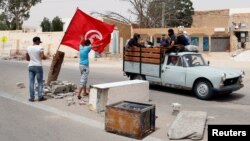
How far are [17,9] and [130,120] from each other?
184ft

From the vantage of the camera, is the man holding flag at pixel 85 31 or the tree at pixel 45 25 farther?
the tree at pixel 45 25

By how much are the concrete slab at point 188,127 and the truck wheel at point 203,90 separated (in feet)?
10.4

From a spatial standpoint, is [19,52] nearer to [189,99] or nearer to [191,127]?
[189,99]

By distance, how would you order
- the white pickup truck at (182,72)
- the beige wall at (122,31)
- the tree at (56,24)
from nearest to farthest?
the white pickup truck at (182,72)
the beige wall at (122,31)
the tree at (56,24)

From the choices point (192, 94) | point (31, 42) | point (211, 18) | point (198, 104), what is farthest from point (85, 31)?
point (211, 18)

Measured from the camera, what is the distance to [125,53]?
14.0 metres

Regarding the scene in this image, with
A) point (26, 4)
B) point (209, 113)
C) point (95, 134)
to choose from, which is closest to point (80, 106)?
point (95, 134)

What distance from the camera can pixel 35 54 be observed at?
34.2 ft

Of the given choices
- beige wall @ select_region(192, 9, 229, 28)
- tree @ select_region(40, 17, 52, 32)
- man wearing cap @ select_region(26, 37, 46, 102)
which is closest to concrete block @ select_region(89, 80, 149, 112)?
man wearing cap @ select_region(26, 37, 46, 102)

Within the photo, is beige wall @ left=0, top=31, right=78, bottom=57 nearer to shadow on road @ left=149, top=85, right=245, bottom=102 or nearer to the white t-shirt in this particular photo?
shadow on road @ left=149, top=85, right=245, bottom=102

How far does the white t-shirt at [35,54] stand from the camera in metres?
10.4

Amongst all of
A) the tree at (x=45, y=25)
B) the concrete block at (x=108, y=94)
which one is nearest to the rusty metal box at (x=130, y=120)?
the concrete block at (x=108, y=94)

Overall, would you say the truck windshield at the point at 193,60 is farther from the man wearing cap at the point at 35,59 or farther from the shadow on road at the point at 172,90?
the man wearing cap at the point at 35,59

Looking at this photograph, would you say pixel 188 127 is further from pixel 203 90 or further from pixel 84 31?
pixel 84 31
